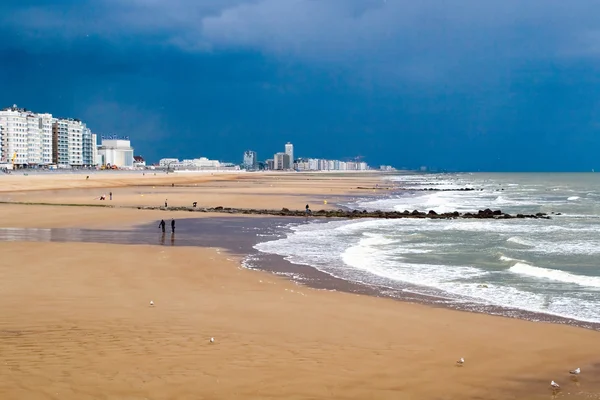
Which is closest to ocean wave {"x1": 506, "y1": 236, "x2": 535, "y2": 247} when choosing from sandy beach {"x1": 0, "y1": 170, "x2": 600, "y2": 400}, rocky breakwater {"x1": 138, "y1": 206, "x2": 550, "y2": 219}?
rocky breakwater {"x1": 138, "y1": 206, "x2": 550, "y2": 219}

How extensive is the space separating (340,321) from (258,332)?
178 centimetres

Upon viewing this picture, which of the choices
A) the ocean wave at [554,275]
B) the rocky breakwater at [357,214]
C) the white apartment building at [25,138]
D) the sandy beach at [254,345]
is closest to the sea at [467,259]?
the ocean wave at [554,275]

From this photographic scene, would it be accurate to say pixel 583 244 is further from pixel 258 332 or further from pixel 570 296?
pixel 258 332

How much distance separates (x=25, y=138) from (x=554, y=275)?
151 meters

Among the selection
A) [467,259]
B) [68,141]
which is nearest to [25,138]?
[68,141]

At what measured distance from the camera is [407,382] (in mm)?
8016

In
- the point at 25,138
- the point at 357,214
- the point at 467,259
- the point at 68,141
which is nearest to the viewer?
the point at 467,259

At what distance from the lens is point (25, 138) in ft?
487

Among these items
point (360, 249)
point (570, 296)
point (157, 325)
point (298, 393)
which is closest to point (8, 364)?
point (157, 325)

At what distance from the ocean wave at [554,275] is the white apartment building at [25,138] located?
14255cm

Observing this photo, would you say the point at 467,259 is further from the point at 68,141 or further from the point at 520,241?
the point at 68,141

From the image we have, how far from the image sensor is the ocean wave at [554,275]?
16391 millimetres

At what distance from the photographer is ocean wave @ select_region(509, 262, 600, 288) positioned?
16391mm

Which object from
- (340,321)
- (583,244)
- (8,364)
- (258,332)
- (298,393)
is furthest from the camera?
(583,244)
